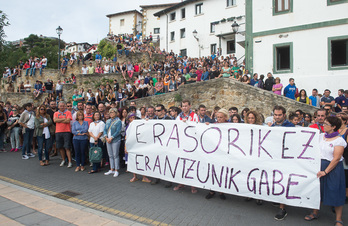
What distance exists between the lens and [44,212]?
4656 mm

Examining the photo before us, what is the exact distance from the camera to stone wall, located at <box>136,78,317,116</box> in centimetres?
1140

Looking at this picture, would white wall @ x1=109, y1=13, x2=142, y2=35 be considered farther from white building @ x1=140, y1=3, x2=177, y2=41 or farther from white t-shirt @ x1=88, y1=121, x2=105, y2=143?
white t-shirt @ x1=88, y1=121, x2=105, y2=143

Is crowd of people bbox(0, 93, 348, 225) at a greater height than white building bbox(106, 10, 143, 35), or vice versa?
white building bbox(106, 10, 143, 35)

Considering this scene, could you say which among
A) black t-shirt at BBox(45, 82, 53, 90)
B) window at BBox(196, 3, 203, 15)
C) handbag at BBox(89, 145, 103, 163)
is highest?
window at BBox(196, 3, 203, 15)

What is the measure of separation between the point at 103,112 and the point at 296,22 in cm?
1303

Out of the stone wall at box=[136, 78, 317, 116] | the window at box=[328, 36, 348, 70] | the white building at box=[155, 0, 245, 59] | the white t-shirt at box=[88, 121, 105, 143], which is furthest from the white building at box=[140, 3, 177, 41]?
the white t-shirt at box=[88, 121, 105, 143]

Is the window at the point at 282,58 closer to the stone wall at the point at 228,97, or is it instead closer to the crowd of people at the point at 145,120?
the stone wall at the point at 228,97

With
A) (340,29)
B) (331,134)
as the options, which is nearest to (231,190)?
(331,134)

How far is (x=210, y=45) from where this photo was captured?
34.1 metres

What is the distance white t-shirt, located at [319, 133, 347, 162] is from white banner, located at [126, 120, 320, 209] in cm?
13

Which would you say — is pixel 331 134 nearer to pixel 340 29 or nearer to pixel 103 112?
pixel 103 112

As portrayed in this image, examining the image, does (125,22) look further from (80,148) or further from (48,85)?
(80,148)

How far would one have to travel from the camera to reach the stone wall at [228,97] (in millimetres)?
11398

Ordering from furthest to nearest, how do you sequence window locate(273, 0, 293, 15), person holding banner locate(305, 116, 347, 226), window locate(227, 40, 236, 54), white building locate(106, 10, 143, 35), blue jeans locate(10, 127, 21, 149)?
white building locate(106, 10, 143, 35) → window locate(227, 40, 236, 54) → window locate(273, 0, 293, 15) → blue jeans locate(10, 127, 21, 149) → person holding banner locate(305, 116, 347, 226)
